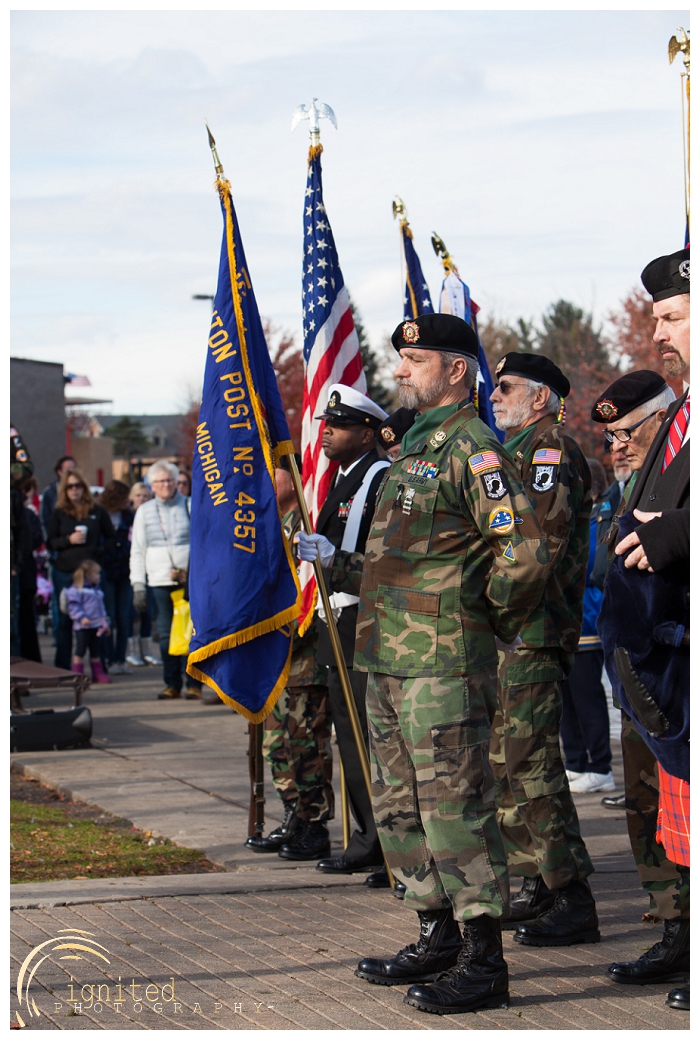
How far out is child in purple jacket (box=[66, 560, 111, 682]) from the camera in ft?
40.8

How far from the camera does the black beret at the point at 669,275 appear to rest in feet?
11.8

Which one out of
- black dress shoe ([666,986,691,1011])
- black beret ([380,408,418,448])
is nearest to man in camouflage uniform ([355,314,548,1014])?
black dress shoe ([666,986,691,1011])

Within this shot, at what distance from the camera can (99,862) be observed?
6.23 meters

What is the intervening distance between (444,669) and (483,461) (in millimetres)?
725

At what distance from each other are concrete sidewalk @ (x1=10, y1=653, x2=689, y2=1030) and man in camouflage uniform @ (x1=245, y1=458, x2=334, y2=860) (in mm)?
173

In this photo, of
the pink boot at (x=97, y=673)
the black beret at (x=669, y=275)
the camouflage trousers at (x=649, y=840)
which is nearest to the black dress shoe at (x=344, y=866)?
the camouflage trousers at (x=649, y=840)

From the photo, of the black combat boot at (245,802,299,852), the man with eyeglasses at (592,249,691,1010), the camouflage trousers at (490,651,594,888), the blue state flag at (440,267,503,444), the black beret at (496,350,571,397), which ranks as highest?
the blue state flag at (440,267,503,444)

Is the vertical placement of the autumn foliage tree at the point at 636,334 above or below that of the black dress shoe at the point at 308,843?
above

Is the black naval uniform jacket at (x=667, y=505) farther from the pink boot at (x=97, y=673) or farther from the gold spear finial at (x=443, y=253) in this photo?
the pink boot at (x=97, y=673)

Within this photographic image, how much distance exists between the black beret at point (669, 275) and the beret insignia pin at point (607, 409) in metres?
1.32

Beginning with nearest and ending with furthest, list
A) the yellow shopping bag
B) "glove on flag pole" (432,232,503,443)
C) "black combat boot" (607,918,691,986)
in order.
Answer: "black combat boot" (607,918,691,986) → "glove on flag pole" (432,232,503,443) → the yellow shopping bag

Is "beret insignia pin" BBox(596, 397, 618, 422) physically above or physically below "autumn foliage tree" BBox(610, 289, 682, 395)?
below

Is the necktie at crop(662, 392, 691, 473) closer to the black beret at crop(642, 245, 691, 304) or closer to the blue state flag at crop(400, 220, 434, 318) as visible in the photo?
the black beret at crop(642, 245, 691, 304)
